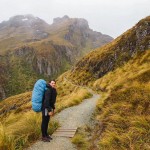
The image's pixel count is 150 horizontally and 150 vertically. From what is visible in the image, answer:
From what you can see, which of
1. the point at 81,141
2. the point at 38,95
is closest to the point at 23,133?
the point at 38,95

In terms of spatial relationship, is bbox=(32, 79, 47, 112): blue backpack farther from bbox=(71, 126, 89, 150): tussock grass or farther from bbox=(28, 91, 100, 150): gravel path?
bbox=(71, 126, 89, 150): tussock grass

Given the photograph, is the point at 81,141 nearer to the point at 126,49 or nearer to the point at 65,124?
the point at 65,124

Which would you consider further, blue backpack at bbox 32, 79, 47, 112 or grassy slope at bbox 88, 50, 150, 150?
blue backpack at bbox 32, 79, 47, 112

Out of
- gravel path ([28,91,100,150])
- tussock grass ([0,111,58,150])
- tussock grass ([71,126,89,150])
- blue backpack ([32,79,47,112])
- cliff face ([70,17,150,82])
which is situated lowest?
cliff face ([70,17,150,82])

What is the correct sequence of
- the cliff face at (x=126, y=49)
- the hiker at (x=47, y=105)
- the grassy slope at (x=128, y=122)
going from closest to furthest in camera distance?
the grassy slope at (x=128, y=122), the hiker at (x=47, y=105), the cliff face at (x=126, y=49)

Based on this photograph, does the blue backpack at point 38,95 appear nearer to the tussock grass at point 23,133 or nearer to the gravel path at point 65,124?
the tussock grass at point 23,133

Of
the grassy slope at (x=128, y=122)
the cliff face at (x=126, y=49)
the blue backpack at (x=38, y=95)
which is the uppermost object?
the blue backpack at (x=38, y=95)

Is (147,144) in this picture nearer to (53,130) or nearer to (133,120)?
(133,120)

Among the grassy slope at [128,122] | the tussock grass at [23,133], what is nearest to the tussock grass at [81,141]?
the grassy slope at [128,122]

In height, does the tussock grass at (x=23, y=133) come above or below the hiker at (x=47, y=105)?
below

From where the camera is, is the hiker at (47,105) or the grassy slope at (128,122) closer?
the grassy slope at (128,122)

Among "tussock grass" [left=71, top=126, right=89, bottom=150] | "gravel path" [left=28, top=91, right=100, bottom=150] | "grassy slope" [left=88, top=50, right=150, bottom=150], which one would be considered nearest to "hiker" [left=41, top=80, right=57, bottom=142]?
"gravel path" [left=28, top=91, right=100, bottom=150]

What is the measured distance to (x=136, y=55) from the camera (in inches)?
1674

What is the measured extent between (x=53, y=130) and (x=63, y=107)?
714 centimetres
